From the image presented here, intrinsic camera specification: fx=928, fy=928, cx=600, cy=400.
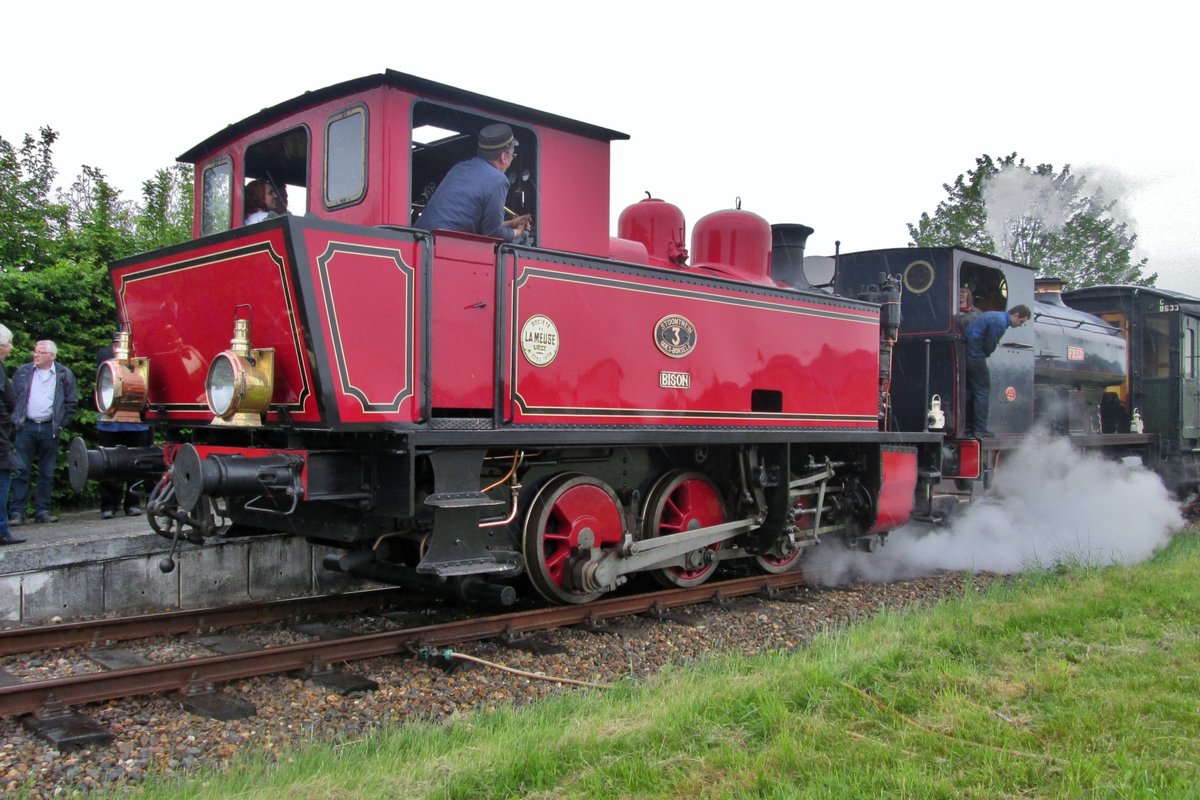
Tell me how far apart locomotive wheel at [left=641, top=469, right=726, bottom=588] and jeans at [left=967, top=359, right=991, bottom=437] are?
329 cm

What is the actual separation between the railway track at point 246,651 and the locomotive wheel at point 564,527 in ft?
0.64

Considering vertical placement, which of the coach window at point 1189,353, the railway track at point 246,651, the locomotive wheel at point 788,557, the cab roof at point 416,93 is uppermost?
the cab roof at point 416,93

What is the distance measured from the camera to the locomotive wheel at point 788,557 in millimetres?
7152

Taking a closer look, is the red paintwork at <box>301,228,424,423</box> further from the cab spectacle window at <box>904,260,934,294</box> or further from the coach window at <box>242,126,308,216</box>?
the cab spectacle window at <box>904,260,934,294</box>

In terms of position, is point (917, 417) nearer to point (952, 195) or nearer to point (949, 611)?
point (949, 611)

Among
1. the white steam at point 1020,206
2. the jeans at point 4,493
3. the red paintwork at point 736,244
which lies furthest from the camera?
the white steam at point 1020,206

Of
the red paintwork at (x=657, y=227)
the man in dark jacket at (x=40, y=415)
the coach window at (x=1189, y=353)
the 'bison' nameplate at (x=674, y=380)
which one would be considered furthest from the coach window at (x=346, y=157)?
the coach window at (x=1189, y=353)

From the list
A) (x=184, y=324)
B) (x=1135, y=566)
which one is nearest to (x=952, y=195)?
(x=1135, y=566)

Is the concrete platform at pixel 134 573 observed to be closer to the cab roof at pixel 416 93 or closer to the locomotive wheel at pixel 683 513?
the locomotive wheel at pixel 683 513

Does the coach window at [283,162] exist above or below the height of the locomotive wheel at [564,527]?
above

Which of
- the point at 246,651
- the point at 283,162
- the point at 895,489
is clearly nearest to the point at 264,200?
the point at 283,162

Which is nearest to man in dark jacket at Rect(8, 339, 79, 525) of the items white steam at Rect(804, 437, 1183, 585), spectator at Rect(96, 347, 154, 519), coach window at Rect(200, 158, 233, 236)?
spectator at Rect(96, 347, 154, 519)

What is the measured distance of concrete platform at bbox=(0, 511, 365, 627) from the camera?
18.7ft

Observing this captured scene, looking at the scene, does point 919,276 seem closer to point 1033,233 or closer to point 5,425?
point 5,425
